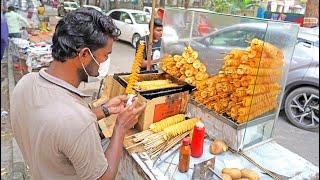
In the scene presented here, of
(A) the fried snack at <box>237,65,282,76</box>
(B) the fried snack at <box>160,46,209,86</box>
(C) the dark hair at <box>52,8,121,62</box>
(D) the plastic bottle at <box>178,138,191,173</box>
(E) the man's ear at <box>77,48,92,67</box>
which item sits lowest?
(D) the plastic bottle at <box>178,138,191,173</box>

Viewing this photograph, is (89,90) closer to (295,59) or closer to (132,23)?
(295,59)

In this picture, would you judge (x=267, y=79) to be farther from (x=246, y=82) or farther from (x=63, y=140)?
(x=63, y=140)

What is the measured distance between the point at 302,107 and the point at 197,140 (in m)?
3.31

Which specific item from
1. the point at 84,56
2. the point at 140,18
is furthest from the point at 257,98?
the point at 140,18

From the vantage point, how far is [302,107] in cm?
444

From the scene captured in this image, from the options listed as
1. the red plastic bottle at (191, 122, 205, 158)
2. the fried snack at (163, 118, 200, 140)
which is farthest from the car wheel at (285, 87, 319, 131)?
the red plastic bottle at (191, 122, 205, 158)

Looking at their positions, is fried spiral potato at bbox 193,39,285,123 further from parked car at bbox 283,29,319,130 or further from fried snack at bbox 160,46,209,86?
parked car at bbox 283,29,319,130

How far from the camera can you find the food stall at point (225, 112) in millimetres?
1781

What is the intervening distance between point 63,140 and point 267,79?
1.47 m

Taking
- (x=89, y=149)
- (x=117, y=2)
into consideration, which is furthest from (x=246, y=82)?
(x=117, y=2)

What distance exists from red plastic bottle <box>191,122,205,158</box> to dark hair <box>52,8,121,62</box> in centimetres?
86

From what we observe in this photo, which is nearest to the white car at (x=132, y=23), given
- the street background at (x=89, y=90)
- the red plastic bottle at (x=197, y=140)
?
the street background at (x=89, y=90)

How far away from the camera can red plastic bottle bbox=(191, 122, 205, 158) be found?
181 cm

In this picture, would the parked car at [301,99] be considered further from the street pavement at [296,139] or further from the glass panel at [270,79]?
the glass panel at [270,79]
